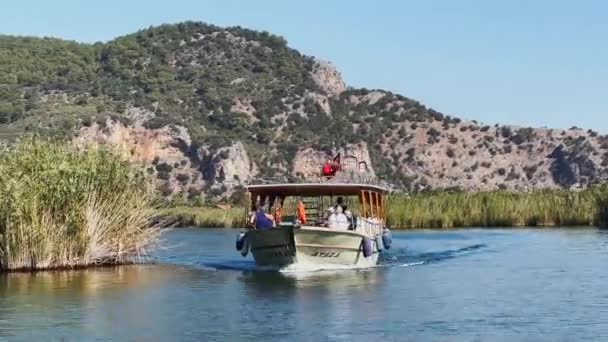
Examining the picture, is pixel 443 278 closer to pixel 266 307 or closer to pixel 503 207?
pixel 266 307

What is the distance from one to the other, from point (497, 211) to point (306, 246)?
3116 cm

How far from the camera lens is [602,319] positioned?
23.1 metres

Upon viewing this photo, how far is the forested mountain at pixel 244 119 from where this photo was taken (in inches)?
4493

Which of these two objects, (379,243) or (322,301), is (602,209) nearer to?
(379,243)

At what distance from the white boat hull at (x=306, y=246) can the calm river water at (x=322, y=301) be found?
0.45 meters

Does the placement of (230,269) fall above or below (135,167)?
below

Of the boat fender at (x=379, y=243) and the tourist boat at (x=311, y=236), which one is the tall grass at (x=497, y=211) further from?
the tourist boat at (x=311, y=236)

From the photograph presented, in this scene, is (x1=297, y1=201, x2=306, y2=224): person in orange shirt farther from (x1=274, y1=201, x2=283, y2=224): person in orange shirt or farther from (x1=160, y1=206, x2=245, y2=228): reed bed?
(x1=160, y1=206, x2=245, y2=228): reed bed

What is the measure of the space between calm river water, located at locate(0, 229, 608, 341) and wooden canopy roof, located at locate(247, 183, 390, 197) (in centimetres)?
256

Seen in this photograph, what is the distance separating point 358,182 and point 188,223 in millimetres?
38033

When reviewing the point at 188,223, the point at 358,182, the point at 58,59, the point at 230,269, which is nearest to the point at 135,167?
the point at 230,269

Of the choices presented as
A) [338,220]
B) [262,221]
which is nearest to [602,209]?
[338,220]

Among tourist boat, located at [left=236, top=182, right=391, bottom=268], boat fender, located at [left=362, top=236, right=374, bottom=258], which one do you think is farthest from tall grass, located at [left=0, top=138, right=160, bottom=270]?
boat fender, located at [left=362, top=236, right=374, bottom=258]

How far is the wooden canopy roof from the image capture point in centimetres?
3416
